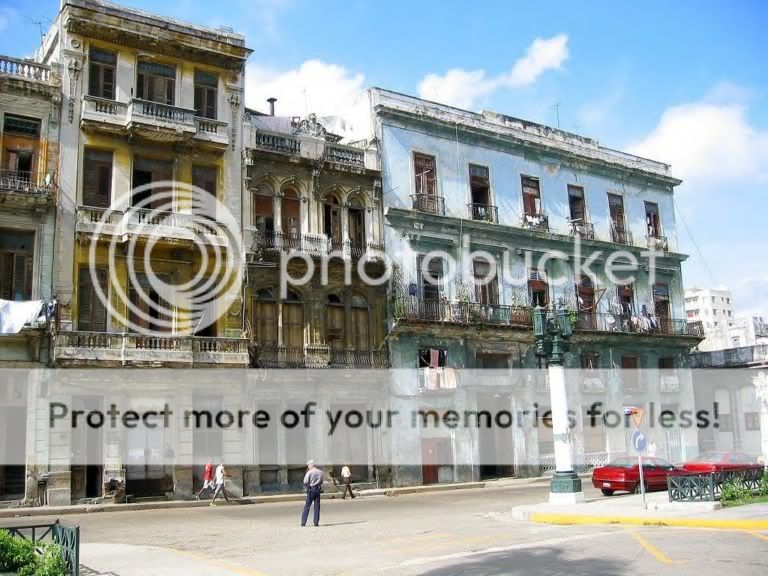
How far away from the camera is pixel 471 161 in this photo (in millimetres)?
37406

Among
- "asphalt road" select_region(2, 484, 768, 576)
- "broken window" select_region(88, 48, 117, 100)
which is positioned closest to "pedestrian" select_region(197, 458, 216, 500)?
"asphalt road" select_region(2, 484, 768, 576)

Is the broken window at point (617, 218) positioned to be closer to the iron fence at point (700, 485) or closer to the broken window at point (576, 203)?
the broken window at point (576, 203)

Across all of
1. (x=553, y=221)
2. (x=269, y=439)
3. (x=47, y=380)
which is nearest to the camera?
(x=47, y=380)

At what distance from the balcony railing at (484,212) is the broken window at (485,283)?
2.02 meters

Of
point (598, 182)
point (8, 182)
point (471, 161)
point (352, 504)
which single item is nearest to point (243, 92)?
point (8, 182)

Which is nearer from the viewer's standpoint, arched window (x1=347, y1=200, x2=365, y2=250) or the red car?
the red car

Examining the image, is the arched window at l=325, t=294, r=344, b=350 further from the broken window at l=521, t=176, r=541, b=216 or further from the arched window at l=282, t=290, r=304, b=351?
the broken window at l=521, t=176, r=541, b=216

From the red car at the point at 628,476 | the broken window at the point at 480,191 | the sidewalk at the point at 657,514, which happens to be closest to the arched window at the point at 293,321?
the broken window at the point at 480,191

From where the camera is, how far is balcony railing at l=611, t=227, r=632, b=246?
138 feet

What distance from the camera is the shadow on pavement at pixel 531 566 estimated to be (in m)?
10.9

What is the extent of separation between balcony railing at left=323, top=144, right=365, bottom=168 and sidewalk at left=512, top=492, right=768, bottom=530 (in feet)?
58.2

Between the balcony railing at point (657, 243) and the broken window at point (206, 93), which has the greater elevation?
the broken window at point (206, 93)

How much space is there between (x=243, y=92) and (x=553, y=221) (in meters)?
17.2

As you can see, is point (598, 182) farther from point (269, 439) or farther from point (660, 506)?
point (660, 506)
